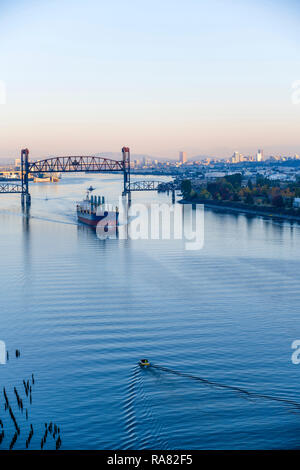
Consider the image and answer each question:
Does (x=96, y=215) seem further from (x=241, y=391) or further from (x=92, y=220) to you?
(x=241, y=391)

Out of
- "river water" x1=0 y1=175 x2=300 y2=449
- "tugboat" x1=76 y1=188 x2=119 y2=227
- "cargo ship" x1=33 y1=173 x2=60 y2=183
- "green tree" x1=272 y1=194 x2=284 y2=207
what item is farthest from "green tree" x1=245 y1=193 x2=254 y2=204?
"cargo ship" x1=33 y1=173 x2=60 y2=183

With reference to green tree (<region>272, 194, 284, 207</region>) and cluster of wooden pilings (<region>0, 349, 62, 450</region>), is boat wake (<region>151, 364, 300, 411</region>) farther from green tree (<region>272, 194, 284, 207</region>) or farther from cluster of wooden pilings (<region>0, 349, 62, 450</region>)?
green tree (<region>272, 194, 284, 207</region>)

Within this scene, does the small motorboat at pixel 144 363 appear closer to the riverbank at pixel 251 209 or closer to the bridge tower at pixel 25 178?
the riverbank at pixel 251 209

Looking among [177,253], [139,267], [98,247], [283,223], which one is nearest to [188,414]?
[139,267]

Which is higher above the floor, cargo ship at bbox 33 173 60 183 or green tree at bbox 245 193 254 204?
cargo ship at bbox 33 173 60 183

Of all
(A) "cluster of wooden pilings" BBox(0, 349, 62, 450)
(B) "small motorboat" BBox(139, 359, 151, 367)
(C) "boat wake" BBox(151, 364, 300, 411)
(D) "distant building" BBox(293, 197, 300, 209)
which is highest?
(D) "distant building" BBox(293, 197, 300, 209)

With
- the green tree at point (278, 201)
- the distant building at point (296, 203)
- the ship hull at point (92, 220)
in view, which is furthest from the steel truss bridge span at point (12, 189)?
the distant building at point (296, 203)
